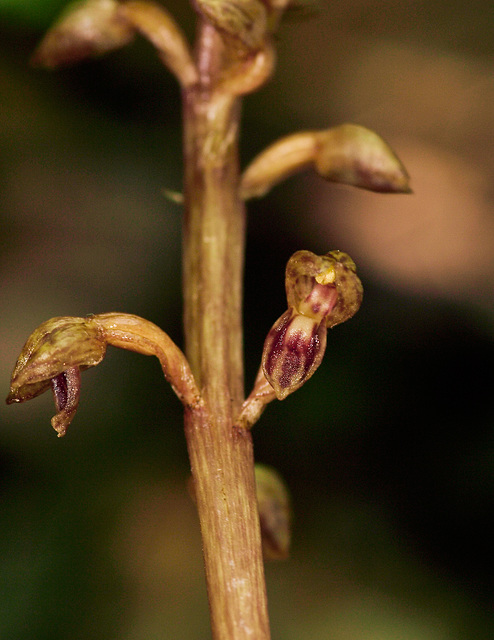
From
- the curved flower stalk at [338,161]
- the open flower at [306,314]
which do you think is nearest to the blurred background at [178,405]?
the curved flower stalk at [338,161]

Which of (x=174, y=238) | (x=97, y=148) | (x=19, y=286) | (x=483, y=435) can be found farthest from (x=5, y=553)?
(x=483, y=435)

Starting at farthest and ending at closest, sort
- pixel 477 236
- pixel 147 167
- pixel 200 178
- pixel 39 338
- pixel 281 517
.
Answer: pixel 477 236 < pixel 147 167 < pixel 281 517 < pixel 200 178 < pixel 39 338

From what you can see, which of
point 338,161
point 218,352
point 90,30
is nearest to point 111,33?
point 90,30

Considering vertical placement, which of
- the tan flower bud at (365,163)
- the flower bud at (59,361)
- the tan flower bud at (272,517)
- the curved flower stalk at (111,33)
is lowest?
the tan flower bud at (272,517)

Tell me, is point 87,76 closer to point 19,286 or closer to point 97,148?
point 97,148

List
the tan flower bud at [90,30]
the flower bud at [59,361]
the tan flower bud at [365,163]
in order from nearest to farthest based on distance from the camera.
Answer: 1. the flower bud at [59,361]
2. the tan flower bud at [365,163]
3. the tan flower bud at [90,30]

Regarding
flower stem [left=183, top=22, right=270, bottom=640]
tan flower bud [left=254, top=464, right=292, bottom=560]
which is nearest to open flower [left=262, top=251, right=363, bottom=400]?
flower stem [left=183, top=22, right=270, bottom=640]

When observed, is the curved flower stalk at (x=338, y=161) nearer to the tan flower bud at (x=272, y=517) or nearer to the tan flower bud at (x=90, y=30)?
the tan flower bud at (x=90, y=30)
